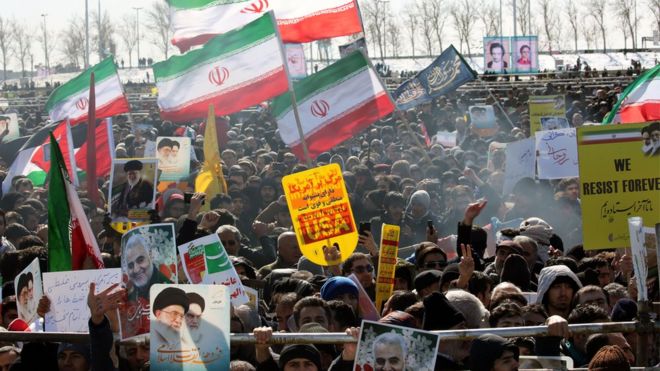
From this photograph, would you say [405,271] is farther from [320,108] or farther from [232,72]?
[232,72]

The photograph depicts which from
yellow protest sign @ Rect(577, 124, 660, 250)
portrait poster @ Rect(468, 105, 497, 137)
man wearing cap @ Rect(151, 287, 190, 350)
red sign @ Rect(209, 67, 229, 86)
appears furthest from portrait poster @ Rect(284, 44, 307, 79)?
man wearing cap @ Rect(151, 287, 190, 350)

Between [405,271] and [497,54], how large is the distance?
149ft

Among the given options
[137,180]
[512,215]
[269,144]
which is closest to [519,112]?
[269,144]

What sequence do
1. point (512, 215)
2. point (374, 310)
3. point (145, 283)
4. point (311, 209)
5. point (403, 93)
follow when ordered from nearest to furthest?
point (145, 283), point (374, 310), point (311, 209), point (512, 215), point (403, 93)

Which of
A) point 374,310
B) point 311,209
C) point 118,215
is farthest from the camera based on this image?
point 118,215

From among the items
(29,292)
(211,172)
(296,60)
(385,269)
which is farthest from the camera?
(296,60)

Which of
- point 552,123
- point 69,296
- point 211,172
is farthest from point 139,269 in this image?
point 552,123

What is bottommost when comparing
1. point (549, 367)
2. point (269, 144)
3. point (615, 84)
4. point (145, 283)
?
point (549, 367)

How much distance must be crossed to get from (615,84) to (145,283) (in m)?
34.0

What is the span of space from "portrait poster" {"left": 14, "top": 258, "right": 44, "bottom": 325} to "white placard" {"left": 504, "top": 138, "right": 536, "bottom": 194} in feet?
25.3

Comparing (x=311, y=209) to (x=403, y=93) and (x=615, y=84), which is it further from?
(x=615, y=84)

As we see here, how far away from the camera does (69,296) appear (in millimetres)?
6078

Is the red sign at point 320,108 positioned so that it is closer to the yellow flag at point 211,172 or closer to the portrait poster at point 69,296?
the yellow flag at point 211,172

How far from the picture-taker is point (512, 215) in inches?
483
